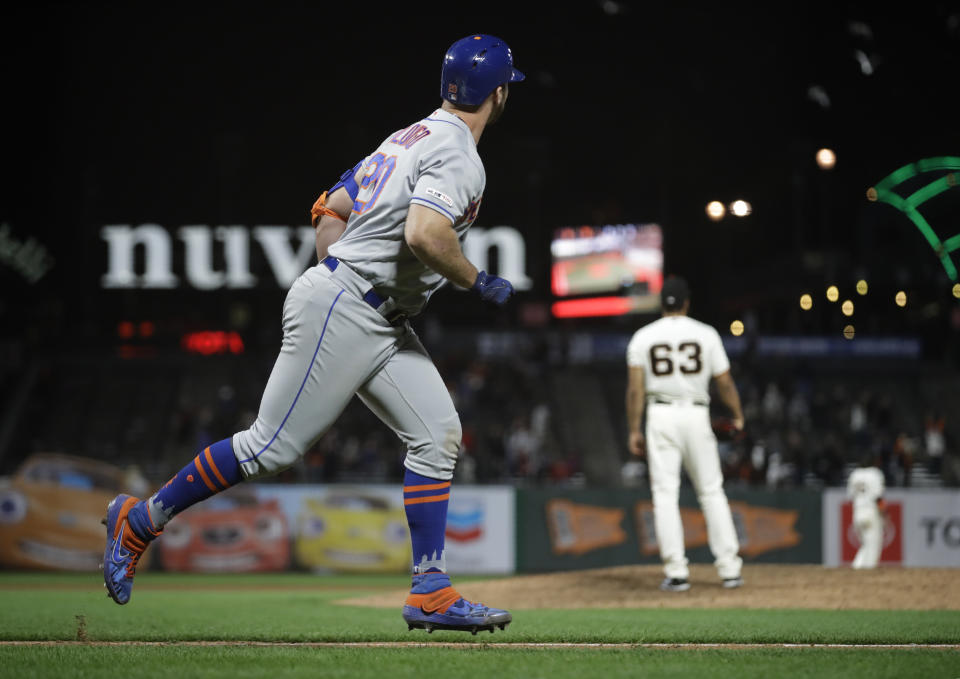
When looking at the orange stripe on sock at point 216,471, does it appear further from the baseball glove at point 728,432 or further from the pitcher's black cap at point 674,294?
the baseball glove at point 728,432

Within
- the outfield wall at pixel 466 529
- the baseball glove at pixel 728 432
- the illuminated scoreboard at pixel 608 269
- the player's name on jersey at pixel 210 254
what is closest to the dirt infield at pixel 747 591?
the baseball glove at pixel 728 432

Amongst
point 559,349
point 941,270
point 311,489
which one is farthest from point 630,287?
point 311,489

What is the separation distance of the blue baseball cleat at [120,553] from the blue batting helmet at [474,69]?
2.09m

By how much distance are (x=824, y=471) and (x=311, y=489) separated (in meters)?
9.83

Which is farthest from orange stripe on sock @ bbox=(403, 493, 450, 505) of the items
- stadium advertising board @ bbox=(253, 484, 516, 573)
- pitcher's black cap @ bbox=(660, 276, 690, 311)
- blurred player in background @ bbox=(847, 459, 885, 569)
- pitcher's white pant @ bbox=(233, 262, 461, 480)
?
stadium advertising board @ bbox=(253, 484, 516, 573)

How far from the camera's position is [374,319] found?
451cm

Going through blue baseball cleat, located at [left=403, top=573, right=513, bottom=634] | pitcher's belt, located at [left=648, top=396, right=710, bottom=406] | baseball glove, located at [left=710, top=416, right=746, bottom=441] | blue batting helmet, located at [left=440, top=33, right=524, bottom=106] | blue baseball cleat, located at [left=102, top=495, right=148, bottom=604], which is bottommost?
blue baseball cleat, located at [left=403, top=573, right=513, bottom=634]

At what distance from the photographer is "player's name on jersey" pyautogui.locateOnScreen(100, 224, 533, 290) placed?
33.9 meters

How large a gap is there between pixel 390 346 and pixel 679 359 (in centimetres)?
415

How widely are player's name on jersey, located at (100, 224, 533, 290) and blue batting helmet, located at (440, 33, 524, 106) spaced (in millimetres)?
29038

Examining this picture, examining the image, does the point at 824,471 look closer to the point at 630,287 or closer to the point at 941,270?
the point at 941,270

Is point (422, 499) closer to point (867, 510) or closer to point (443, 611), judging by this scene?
point (443, 611)

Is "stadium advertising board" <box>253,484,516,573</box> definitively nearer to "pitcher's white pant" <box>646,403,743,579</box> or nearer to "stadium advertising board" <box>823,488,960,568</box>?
"stadium advertising board" <box>823,488,960,568</box>

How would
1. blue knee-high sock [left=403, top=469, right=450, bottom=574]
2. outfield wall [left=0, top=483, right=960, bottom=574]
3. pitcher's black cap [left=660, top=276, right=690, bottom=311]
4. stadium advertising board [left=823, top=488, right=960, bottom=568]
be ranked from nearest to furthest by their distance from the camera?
blue knee-high sock [left=403, top=469, right=450, bottom=574] → pitcher's black cap [left=660, top=276, right=690, bottom=311] → stadium advertising board [left=823, top=488, right=960, bottom=568] → outfield wall [left=0, top=483, right=960, bottom=574]
